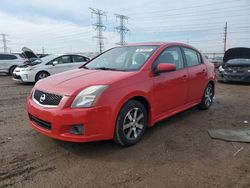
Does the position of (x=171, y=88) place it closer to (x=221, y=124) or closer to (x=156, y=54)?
(x=156, y=54)

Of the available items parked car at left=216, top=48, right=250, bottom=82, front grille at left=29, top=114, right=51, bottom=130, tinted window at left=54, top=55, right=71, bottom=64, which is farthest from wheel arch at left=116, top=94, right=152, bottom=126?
parked car at left=216, top=48, right=250, bottom=82

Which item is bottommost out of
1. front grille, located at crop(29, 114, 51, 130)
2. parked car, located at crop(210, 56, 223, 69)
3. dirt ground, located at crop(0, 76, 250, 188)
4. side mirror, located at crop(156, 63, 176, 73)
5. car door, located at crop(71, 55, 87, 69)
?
dirt ground, located at crop(0, 76, 250, 188)

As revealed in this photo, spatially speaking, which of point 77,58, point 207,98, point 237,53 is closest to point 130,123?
point 207,98

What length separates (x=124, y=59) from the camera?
4570mm

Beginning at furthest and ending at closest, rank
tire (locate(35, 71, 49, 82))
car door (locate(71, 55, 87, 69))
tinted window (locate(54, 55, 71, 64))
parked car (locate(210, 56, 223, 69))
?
parked car (locate(210, 56, 223, 69)), car door (locate(71, 55, 87, 69)), tinted window (locate(54, 55, 71, 64)), tire (locate(35, 71, 49, 82))

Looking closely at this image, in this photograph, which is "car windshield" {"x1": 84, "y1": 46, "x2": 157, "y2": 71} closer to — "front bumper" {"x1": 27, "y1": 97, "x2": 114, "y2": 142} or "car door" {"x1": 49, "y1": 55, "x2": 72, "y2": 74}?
"front bumper" {"x1": 27, "y1": 97, "x2": 114, "y2": 142}

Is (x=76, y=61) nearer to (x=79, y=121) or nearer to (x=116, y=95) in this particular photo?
(x=116, y=95)

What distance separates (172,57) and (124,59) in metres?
0.98

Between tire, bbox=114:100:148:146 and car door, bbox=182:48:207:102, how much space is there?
1687 millimetres

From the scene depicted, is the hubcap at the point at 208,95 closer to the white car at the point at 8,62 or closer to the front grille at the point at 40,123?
the front grille at the point at 40,123

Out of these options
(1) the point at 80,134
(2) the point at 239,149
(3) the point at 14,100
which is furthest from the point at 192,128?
(3) the point at 14,100

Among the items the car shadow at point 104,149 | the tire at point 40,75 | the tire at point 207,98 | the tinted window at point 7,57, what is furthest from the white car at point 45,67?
the car shadow at point 104,149

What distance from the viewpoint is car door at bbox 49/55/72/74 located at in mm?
11648

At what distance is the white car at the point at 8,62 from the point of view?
16712 mm
